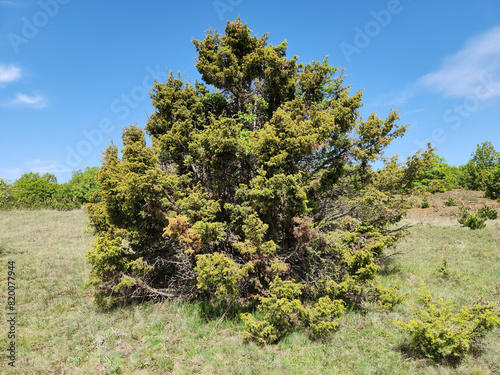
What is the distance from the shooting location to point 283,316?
6.03 metres

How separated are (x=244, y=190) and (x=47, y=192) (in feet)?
258

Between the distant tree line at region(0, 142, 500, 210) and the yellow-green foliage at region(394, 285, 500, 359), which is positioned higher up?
the distant tree line at region(0, 142, 500, 210)

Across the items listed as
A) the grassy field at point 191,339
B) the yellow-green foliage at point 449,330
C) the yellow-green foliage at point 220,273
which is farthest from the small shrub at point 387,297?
the yellow-green foliage at point 220,273

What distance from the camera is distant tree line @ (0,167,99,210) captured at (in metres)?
39.3

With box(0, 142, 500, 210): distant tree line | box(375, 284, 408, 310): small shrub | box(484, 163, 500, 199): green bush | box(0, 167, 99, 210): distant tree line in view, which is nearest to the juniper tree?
box(375, 284, 408, 310): small shrub

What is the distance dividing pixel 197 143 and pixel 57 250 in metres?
12.8

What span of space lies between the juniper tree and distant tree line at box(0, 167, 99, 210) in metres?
28.1

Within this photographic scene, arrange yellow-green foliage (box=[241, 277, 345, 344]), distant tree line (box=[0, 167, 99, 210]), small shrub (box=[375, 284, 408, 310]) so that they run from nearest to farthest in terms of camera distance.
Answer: yellow-green foliage (box=[241, 277, 345, 344])
small shrub (box=[375, 284, 408, 310])
distant tree line (box=[0, 167, 99, 210])

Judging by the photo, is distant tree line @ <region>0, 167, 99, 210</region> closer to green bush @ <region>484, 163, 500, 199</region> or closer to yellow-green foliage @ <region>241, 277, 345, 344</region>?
yellow-green foliage @ <region>241, 277, 345, 344</region>

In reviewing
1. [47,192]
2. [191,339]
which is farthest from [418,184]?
[47,192]

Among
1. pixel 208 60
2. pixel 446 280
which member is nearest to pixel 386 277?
pixel 446 280

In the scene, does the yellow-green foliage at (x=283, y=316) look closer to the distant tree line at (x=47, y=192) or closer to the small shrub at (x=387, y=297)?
the small shrub at (x=387, y=297)

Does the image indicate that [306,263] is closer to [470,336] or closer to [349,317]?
[349,317]

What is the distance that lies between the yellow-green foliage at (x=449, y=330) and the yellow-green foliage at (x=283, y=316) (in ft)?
4.96
